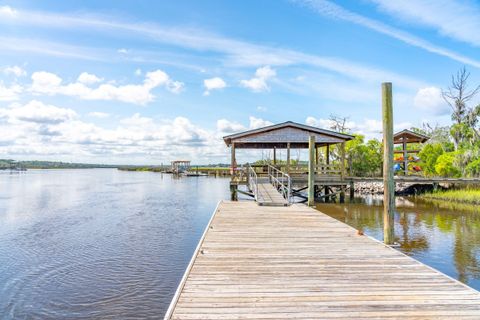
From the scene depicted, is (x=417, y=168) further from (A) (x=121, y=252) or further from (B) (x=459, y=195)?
(A) (x=121, y=252)

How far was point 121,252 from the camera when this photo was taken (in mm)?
10875

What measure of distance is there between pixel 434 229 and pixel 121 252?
11.9m

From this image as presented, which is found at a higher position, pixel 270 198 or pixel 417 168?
pixel 417 168

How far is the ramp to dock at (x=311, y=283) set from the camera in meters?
4.02

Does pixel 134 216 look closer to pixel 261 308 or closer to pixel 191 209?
pixel 191 209

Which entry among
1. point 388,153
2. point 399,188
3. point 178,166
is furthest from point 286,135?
point 178,166

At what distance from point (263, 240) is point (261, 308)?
3.66 meters

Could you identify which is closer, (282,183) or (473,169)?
(282,183)

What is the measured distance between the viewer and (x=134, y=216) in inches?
736

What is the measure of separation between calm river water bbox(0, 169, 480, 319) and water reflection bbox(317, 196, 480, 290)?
0.10 feet

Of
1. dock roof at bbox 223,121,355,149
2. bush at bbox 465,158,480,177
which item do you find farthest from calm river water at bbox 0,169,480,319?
bush at bbox 465,158,480,177

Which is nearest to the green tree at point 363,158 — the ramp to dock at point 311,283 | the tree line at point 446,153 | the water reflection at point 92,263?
the tree line at point 446,153

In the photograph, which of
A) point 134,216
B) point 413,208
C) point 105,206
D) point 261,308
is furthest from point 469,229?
point 105,206

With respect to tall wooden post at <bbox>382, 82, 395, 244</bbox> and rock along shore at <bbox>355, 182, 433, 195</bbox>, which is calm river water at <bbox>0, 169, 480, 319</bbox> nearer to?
tall wooden post at <bbox>382, 82, 395, 244</bbox>
